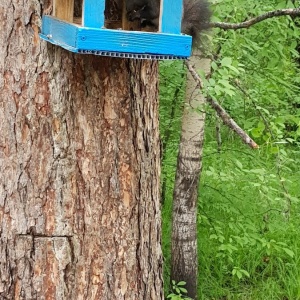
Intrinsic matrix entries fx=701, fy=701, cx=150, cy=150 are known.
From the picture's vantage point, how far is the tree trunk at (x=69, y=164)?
1.76 m

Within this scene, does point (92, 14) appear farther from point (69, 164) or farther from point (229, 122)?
point (229, 122)

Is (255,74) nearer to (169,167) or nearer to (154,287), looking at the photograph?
(169,167)

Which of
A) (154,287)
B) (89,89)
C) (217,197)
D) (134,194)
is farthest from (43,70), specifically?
(217,197)

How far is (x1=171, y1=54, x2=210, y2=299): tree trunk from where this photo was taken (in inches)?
148

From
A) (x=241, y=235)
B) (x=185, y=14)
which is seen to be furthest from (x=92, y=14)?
(x=241, y=235)

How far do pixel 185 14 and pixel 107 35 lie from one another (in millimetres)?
457

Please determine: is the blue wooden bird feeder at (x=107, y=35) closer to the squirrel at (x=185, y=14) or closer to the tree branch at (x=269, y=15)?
the squirrel at (x=185, y=14)

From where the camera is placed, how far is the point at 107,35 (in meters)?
1.52

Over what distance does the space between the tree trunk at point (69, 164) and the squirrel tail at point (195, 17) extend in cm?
16

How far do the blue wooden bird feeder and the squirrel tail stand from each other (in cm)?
24

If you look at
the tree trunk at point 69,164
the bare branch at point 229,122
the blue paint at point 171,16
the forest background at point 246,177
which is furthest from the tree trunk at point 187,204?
the blue paint at point 171,16

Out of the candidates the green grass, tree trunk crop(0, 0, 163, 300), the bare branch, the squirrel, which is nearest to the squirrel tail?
the squirrel

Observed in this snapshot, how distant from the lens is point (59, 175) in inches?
71.0

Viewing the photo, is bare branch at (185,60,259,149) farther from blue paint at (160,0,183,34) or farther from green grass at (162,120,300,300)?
blue paint at (160,0,183,34)
